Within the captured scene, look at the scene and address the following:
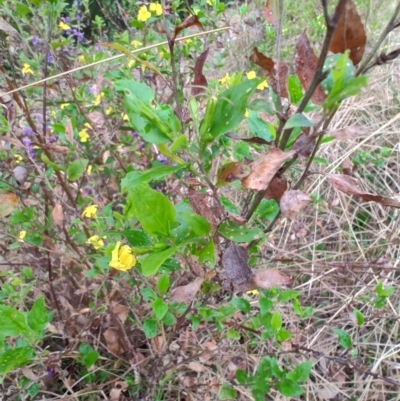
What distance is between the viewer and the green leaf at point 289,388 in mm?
971

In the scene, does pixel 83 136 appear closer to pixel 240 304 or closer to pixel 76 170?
pixel 76 170

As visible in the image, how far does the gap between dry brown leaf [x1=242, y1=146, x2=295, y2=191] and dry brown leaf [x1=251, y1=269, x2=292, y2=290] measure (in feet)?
0.72

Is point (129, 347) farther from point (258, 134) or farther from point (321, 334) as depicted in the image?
point (258, 134)

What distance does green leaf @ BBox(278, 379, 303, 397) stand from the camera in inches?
38.2

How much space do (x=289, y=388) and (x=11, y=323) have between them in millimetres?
590

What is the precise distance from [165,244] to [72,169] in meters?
0.61

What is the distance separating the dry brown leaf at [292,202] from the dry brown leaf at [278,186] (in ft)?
0.11

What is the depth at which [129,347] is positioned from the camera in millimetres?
1280

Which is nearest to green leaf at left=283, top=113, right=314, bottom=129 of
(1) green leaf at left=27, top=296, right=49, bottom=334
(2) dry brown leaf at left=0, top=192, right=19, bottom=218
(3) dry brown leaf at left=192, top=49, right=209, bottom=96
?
(3) dry brown leaf at left=192, top=49, right=209, bottom=96

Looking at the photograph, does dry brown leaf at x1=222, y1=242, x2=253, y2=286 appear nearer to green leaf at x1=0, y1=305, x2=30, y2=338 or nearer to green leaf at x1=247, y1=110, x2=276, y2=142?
green leaf at x1=247, y1=110, x2=276, y2=142

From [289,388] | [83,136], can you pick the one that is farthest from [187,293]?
[83,136]

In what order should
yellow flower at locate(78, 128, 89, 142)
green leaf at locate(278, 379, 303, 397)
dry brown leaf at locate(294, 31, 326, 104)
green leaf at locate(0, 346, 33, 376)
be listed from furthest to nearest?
1. yellow flower at locate(78, 128, 89, 142)
2. green leaf at locate(278, 379, 303, 397)
3. green leaf at locate(0, 346, 33, 376)
4. dry brown leaf at locate(294, 31, 326, 104)

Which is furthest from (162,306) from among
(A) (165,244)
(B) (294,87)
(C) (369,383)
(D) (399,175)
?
(D) (399,175)

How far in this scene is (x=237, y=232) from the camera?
0.65 meters
